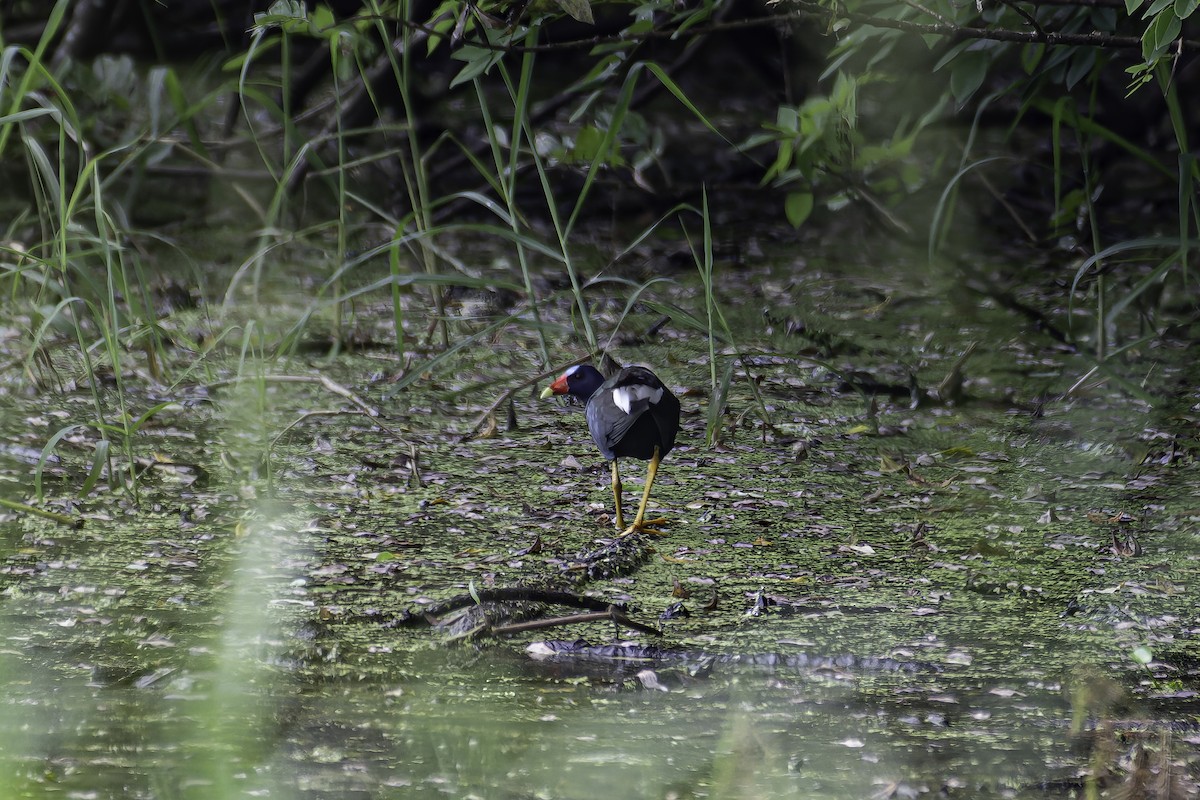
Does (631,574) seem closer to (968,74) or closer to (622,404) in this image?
(622,404)

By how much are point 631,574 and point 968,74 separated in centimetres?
121

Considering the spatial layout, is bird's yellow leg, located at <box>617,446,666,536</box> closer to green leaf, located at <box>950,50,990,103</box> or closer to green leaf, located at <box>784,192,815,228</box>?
A: green leaf, located at <box>950,50,990,103</box>

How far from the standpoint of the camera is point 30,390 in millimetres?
2850

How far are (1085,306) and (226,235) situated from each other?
267 cm

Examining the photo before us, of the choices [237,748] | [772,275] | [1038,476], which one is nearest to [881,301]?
[772,275]

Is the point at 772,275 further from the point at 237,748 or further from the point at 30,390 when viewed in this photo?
the point at 237,748

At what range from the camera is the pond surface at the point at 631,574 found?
1.48 m

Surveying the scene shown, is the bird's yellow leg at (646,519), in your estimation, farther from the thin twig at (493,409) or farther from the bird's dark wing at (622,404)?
the thin twig at (493,409)

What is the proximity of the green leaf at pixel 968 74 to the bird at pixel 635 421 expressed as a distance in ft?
2.84

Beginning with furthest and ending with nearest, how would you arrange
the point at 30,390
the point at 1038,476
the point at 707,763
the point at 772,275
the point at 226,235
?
the point at 226,235, the point at 772,275, the point at 30,390, the point at 1038,476, the point at 707,763

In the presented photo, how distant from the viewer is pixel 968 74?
244 centimetres

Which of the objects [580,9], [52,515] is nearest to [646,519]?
[580,9]

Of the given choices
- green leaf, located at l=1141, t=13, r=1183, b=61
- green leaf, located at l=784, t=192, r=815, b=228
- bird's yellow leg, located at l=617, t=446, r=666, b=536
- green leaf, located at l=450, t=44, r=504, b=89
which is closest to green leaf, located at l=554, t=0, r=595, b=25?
green leaf, located at l=450, t=44, r=504, b=89

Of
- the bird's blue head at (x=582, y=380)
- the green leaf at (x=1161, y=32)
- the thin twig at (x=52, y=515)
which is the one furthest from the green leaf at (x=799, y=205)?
the thin twig at (x=52, y=515)
